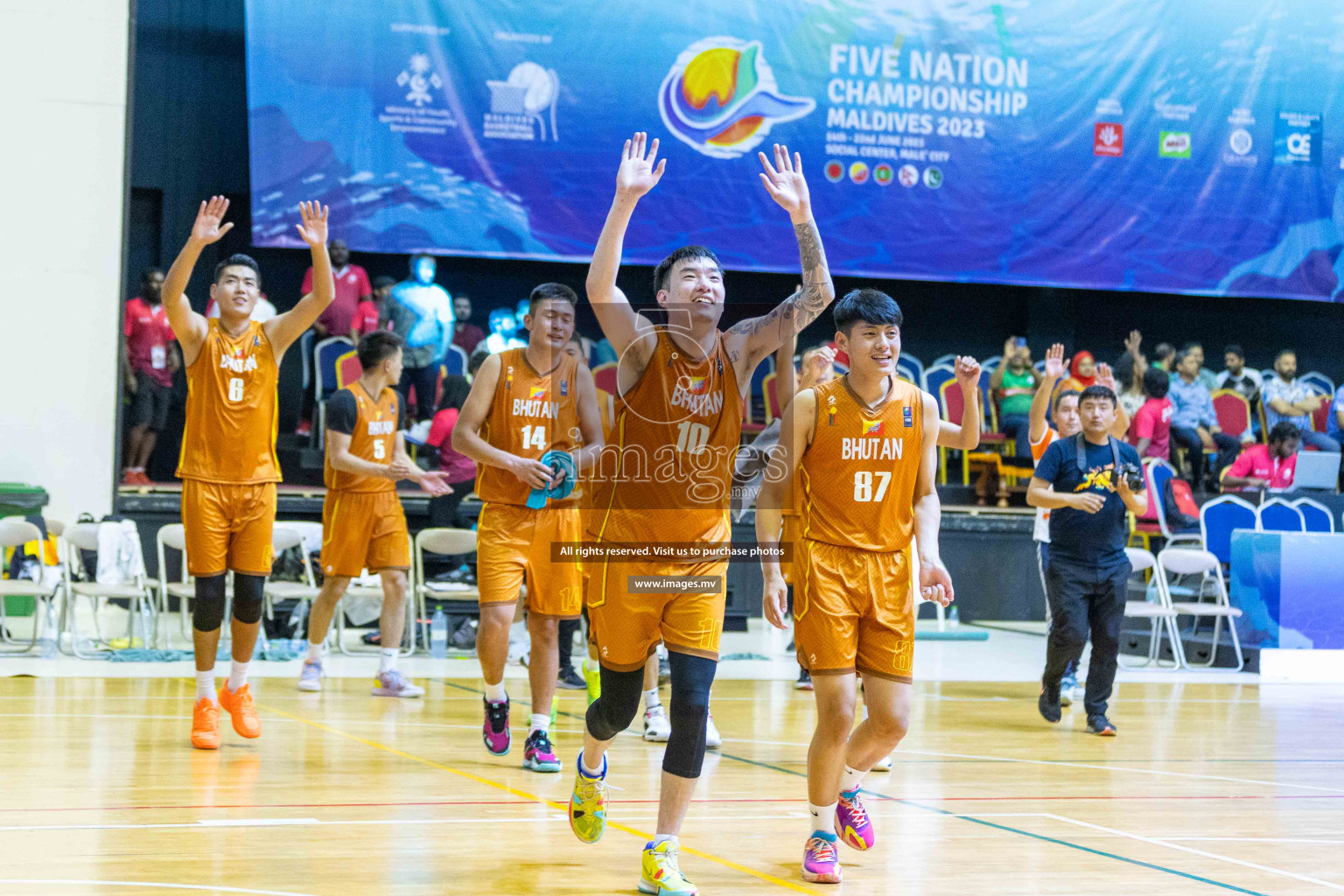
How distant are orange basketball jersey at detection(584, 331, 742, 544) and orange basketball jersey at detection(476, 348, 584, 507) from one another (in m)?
1.80

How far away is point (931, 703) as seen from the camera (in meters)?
8.26

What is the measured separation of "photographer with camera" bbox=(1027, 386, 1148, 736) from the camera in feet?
23.6

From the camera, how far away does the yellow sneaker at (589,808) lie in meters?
4.02

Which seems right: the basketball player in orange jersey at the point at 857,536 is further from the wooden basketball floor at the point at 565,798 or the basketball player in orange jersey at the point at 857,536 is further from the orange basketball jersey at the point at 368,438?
the orange basketball jersey at the point at 368,438

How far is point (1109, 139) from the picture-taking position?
14.2 meters

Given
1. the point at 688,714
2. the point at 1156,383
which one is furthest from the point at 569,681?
the point at 1156,383

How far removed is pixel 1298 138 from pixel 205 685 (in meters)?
13.1

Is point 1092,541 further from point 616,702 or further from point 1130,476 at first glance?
point 616,702

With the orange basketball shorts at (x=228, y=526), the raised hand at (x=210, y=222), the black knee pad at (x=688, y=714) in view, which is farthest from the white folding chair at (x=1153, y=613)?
the raised hand at (x=210, y=222)

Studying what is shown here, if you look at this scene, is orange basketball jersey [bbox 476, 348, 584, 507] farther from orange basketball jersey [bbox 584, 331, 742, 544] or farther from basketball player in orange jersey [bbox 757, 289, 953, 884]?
orange basketball jersey [bbox 584, 331, 742, 544]

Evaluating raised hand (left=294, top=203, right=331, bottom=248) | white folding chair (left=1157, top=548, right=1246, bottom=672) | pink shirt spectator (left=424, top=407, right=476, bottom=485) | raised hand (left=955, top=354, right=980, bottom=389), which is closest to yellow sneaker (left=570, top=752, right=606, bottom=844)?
raised hand (left=955, top=354, right=980, bottom=389)

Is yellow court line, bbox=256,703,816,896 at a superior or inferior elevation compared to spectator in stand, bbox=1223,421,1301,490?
inferior

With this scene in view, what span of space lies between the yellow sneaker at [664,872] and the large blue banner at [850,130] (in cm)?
955

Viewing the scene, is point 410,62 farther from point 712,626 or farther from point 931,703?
point 712,626
